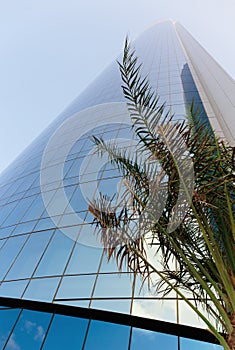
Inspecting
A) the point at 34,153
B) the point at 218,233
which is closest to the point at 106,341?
the point at 218,233

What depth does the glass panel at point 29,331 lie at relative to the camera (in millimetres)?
8664

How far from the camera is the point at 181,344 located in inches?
284

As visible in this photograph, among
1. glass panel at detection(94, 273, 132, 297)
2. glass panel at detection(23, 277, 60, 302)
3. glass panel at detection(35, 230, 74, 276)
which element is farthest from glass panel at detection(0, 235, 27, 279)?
glass panel at detection(94, 273, 132, 297)

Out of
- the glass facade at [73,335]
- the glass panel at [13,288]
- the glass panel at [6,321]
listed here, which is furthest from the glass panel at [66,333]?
the glass panel at [13,288]

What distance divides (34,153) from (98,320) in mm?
17221

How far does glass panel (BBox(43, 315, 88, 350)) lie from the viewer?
810 centimetres

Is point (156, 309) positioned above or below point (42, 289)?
below

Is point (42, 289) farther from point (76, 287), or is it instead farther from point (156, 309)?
point (156, 309)

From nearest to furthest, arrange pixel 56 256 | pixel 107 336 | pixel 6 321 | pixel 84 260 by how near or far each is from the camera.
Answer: pixel 107 336 → pixel 6 321 → pixel 84 260 → pixel 56 256

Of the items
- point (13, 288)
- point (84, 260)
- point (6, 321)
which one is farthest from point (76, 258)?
point (6, 321)

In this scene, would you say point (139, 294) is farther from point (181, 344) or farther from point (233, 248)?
point (233, 248)

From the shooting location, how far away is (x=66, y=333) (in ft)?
27.5

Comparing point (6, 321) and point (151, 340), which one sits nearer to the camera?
point (151, 340)

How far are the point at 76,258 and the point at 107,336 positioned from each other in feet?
9.84
